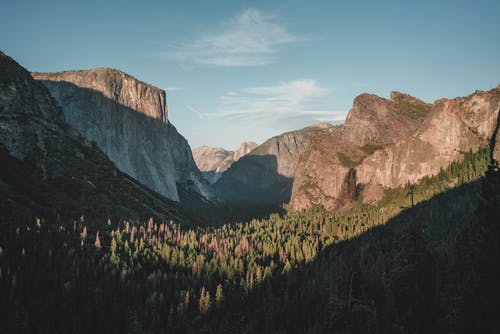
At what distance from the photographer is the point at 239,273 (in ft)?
505

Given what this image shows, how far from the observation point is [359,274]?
1415 inches

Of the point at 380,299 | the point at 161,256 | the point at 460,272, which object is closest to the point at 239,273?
the point at 161,256

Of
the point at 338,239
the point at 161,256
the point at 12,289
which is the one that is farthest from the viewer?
the point at 338,239

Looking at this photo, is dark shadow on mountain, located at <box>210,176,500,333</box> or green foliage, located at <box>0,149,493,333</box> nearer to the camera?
dark shadow on mountain, located at <box>210,176,500,333</box>

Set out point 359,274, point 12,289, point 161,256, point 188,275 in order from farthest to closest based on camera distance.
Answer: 1. point 161,256
2. point 188,275
3. point 12,289
4. point 359,274

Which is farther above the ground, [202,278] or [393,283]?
[393,283]

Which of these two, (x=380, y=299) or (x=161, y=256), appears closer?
(x=380, y=299)

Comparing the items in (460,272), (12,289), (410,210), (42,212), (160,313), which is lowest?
(160,313)

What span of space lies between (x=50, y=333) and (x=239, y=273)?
7515 centimetres

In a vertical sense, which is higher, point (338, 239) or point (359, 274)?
point (359, 274)

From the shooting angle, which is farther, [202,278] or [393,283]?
[202,278]

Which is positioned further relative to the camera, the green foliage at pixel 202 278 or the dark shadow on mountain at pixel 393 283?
the green foliage at pixel 202 278

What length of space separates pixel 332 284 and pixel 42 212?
14912cm

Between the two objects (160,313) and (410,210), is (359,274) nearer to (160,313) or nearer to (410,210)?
(410,210)
